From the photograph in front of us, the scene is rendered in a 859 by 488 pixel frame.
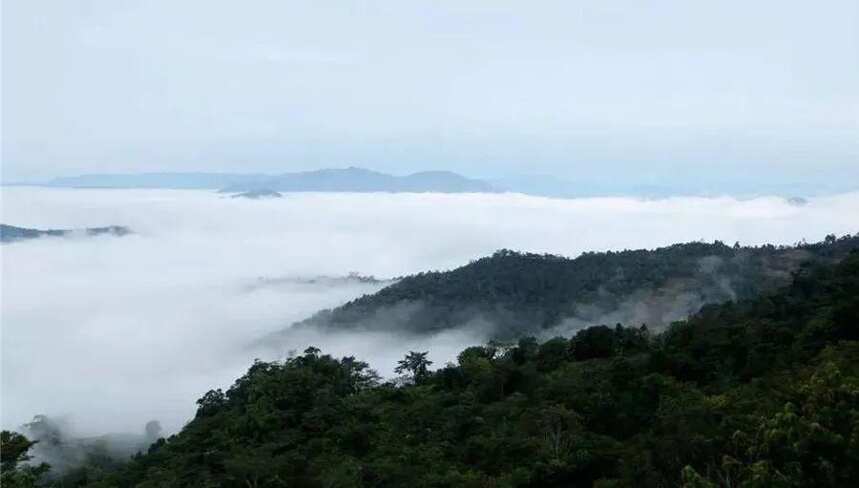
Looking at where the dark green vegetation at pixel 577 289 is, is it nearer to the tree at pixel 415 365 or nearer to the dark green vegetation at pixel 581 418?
the tree at pixel 415 365

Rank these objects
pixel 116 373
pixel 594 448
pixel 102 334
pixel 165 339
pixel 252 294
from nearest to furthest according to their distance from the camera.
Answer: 1. pixel 594 448
2. pixel 116 373
3. pixel 165 339
4. pixel 102 334
5. pixel 252 294

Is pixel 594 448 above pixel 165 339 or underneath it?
above

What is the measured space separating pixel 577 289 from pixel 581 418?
2172 inches

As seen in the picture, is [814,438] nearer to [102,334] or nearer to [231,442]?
[231,442]

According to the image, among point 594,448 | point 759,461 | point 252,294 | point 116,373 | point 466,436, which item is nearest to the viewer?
point 759,461

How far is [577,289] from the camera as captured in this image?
245 feet

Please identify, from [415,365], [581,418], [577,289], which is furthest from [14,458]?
[577,289]

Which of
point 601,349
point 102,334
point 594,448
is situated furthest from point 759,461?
point 102,334

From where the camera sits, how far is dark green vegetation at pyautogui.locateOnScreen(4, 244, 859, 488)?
1413cm

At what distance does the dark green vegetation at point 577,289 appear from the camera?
228ft

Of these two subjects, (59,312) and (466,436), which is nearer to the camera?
(466,436)

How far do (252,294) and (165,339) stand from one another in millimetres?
37153

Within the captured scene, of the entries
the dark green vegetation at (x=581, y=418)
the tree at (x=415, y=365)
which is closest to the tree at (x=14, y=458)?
the dark green vegetation at (x=581, y=418)

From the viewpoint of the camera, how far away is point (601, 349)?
32.9 meters
